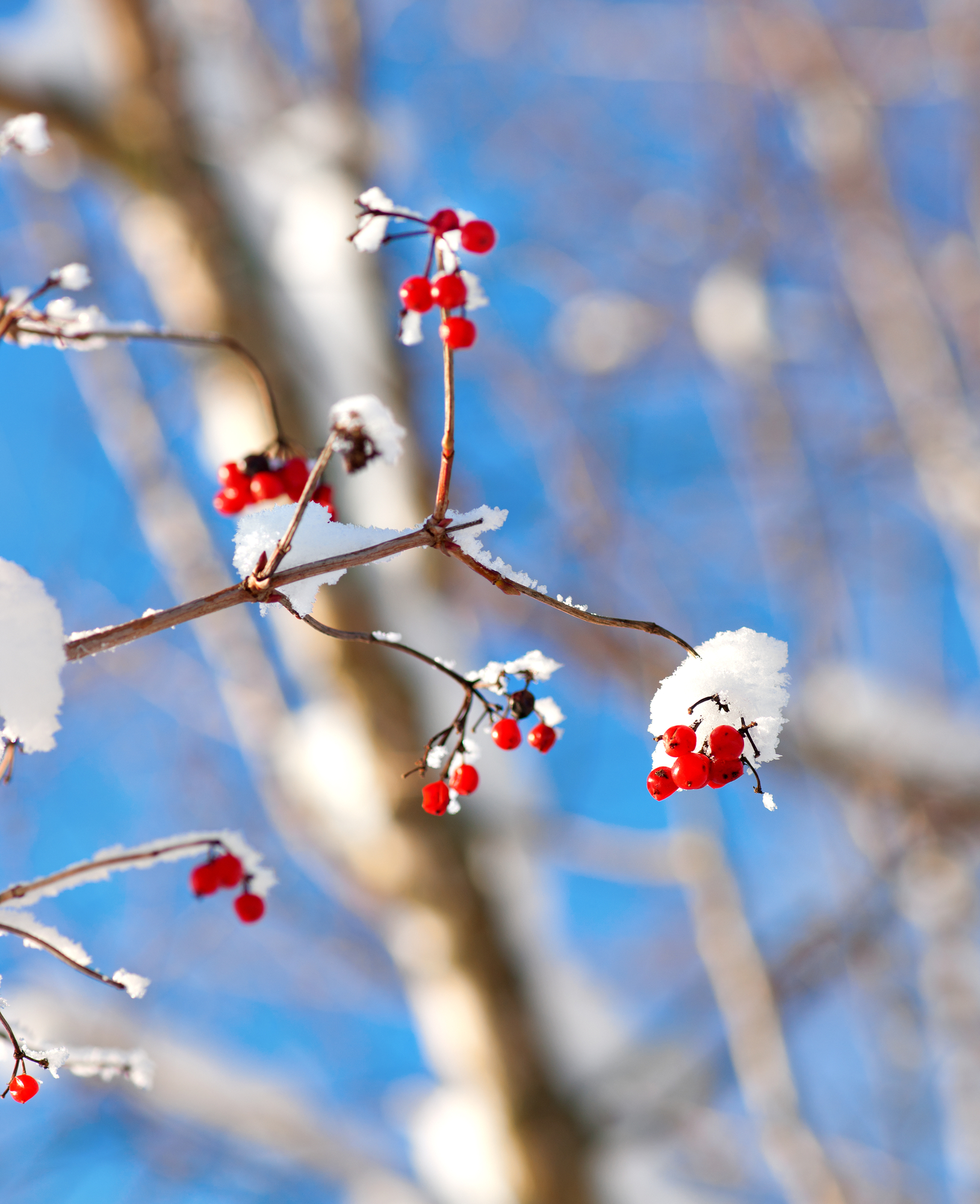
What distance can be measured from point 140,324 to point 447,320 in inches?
15.5

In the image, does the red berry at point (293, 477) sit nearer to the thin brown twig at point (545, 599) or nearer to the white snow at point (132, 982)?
the thin brown twig at point (545, 599)

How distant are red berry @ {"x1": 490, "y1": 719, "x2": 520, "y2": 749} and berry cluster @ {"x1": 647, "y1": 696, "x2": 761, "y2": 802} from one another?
0.61 feet

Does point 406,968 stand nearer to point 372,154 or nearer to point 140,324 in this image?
point 140,324

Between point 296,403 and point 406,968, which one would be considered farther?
point 406,968

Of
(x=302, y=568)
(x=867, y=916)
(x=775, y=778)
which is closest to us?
(x=302, y=568)

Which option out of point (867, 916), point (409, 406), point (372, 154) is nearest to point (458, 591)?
point (409, 406)

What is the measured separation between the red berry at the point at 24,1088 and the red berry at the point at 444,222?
1049 mm

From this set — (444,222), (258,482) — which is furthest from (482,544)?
(258,482)

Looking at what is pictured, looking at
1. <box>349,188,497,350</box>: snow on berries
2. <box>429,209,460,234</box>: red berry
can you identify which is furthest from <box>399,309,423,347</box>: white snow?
<box>429,209,460,234</box>: red berry

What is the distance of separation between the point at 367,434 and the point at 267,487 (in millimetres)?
279

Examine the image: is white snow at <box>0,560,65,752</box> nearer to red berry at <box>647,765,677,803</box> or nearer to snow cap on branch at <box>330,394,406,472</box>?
snow cap on branch at <box>330,394,406,472</box>

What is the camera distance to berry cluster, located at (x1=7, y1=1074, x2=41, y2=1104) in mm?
915

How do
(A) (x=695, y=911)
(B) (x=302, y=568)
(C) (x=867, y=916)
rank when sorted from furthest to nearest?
(A) (x=695, y=911), (C) (x=867, y=916), (B) (x=302, y=568)

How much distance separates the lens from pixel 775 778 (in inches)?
159
